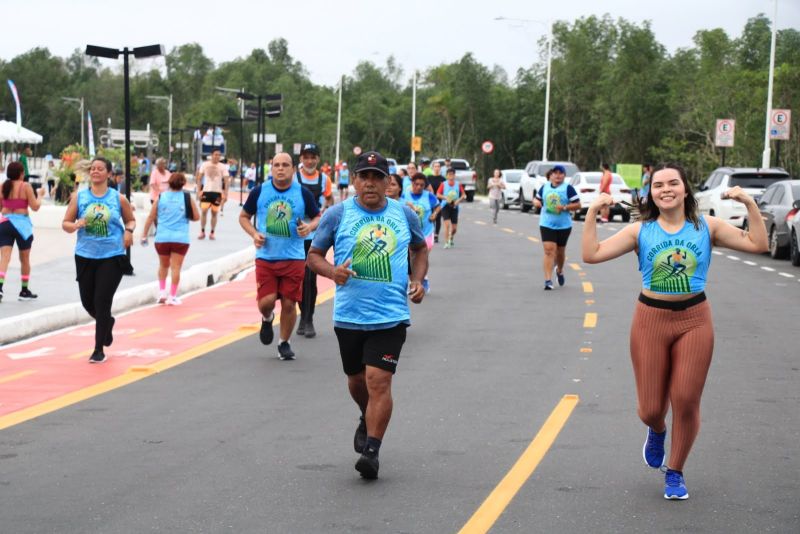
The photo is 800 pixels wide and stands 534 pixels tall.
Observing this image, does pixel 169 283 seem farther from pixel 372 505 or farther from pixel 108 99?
pixel 108 99

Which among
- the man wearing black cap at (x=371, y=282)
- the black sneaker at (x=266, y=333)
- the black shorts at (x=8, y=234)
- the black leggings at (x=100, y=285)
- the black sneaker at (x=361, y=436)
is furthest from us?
the black shorts at (x=8, y=234)

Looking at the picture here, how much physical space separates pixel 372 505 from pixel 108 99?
501 ft

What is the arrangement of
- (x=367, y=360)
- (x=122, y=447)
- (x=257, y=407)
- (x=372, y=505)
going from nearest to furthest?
(x=372, y=505), (x=367, y=360), (x=122, y=447), (x=257, y=407)

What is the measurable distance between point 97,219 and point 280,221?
1592 millimetres

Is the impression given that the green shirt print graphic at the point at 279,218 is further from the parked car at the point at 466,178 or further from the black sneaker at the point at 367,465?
the parked car at the point at 466,178

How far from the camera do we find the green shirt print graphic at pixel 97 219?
11805 mm

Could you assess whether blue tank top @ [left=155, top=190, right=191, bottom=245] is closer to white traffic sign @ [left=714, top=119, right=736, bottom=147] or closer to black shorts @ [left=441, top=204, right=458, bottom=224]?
black shorts @ [left=441, top=204, right=458, bottom=224]

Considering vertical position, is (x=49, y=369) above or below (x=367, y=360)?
below

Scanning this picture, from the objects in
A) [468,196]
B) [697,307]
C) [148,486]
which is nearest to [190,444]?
[148,486]

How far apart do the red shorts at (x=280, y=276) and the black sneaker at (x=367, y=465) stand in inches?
196

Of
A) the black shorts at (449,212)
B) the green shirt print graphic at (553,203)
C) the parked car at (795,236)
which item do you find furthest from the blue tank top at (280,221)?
the black shorts at (449,212)

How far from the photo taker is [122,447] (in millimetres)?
8227

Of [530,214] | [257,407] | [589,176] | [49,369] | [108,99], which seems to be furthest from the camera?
[108,99]

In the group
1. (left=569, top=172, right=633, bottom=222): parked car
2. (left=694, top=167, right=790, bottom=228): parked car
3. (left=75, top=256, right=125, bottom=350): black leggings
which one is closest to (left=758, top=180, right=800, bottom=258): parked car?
(left=694, top=167, right=790, bottom=228): parked car
